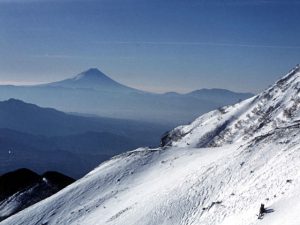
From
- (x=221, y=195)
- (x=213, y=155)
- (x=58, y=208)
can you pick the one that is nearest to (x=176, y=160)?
(x=213, y=155)

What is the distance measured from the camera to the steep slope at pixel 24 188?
235 feet

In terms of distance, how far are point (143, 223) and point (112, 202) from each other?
33.4ft

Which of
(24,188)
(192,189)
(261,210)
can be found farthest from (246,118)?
(261,210)

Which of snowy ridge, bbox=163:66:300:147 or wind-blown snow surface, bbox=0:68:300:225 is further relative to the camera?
snowy ridge, bbox=163:66:300:147

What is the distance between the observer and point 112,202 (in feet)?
164

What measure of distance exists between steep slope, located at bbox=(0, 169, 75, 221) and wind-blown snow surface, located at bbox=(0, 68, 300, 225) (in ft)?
54.9

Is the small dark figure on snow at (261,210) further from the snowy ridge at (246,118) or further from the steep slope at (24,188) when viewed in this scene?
the snowy ridge at (246,118)

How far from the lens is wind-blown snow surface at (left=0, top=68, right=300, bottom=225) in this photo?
33.5 m

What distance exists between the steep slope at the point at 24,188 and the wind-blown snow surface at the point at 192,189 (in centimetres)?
1674

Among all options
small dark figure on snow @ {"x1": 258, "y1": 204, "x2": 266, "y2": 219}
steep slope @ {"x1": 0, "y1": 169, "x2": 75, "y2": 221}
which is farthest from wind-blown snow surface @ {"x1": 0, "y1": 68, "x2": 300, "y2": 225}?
steep slope @ {"x1": 0, "y1": 169, "x2": 75, "y2": 221}

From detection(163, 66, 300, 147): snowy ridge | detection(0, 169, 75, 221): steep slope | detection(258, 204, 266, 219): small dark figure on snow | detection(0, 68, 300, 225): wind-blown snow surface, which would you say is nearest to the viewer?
detection(258, 204, 266, 219): small dark figure on snow

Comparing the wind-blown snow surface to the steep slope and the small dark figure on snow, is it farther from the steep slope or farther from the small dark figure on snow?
the steep slope

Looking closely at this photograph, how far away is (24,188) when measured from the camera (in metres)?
78.3

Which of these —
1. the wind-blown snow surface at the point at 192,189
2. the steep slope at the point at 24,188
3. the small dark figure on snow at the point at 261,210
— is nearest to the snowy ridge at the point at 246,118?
the steep slope at the point at 24,188
